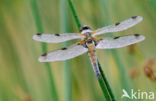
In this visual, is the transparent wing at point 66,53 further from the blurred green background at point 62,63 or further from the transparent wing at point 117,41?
the blurred green background at point 62,63

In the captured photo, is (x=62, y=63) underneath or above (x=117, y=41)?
underneath

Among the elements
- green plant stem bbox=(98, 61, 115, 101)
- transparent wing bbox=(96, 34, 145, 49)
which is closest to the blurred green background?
transparent wing bbox=(96, 34, 145, 49)

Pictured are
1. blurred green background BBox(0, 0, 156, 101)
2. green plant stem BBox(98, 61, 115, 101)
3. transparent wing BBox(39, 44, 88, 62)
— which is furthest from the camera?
blurred green background BBox(0, 0, 156, 101)

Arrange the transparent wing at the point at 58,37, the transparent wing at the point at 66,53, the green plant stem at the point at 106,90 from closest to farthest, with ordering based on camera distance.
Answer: the green plant stem at the point at 106,90
the transparent wing at the point at 66,53
the transparent wing at the point at 58,37

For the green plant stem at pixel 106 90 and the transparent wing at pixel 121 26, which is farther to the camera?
the transparent wing at pixel 121 26

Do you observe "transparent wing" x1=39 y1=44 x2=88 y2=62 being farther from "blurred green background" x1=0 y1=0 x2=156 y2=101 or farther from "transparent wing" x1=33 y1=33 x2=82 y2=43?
"blurred green background" x1=0 y1=0 x2=156 y2=101

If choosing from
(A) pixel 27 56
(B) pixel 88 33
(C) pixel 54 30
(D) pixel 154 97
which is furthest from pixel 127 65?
(B) pixel 88 33

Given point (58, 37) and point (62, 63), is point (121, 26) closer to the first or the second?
point (58, 37)

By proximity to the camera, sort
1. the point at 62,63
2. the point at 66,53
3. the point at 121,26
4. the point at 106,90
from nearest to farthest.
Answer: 1. the point at 106,90
2. the point at 66,53
3. the point at 121,26
4. the point at 62,63

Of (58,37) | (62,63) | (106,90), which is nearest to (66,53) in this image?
(58,37)

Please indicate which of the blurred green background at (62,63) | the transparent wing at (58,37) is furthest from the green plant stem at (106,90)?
the blurred green background at (62,63)

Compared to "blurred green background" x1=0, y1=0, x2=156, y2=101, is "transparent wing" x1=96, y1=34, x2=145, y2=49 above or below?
above
